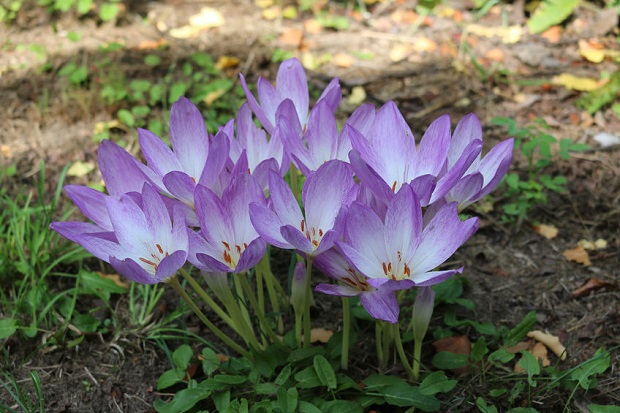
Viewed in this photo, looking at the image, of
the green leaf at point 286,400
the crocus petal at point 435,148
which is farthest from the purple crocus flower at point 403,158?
the green leaf at point 286,400

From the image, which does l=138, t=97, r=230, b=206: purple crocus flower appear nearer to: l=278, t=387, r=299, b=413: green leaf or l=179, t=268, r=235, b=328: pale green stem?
l=179, t=268, r=235, b=328: pale green stem

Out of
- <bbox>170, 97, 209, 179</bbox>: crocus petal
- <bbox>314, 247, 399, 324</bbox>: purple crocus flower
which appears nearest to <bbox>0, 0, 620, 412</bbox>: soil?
<bbox>314, 247, 399, 324</bbox>: purple crocus flower

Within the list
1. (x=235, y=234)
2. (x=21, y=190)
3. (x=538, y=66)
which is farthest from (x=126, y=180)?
(x=538, y=66)

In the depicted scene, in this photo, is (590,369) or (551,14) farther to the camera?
(551,14)

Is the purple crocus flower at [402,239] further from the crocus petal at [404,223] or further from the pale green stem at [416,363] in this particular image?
the pale green stem at [416,363]

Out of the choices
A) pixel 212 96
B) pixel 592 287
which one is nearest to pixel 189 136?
pixel 592 287

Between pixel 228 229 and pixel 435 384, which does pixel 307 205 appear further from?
pixel 435 384
